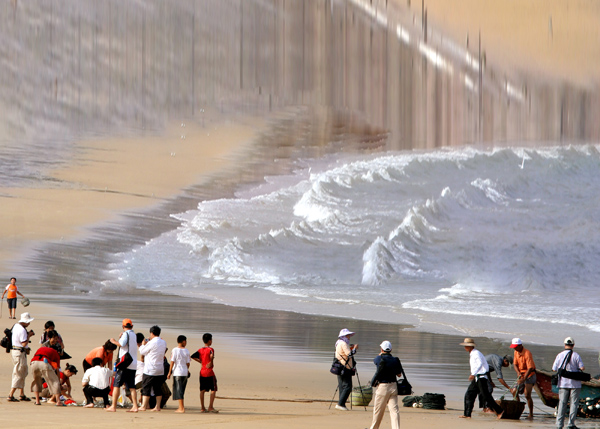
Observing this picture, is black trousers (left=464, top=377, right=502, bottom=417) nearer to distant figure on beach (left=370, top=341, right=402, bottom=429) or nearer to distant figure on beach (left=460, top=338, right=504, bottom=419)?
distant figure on beach (left=460, top=338, right=504, bottom=419)

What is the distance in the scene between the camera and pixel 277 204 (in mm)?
59969

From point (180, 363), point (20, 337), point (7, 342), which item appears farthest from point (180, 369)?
point (7, 342)

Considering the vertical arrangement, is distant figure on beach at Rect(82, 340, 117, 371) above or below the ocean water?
below

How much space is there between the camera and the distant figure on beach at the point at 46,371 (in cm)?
1177

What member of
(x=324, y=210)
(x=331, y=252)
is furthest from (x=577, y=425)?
(x=324, y=210)

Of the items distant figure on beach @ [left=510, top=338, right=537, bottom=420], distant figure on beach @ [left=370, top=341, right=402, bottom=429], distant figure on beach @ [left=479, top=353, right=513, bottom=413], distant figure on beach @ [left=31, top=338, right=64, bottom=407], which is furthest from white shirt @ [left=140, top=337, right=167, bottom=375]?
distant figure on beach @ [left=510, top=338, right=537, bottom=420]

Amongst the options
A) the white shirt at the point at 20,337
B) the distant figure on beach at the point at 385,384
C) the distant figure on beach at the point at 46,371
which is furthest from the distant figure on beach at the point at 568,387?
the white shirt at the point at 20,337

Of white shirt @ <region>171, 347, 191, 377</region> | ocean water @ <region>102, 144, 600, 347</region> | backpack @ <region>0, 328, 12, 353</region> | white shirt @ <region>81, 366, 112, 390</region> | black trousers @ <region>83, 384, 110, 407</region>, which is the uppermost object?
ocean water @ <region>102, 144, 600, 347</region>

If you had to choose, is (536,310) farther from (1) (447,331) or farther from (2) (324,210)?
(2) (324,210)

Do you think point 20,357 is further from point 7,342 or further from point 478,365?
point 478,365

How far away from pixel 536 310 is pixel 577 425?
18.1 metres

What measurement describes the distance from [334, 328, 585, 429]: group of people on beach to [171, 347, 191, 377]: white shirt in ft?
6.04

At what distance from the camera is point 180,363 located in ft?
38.7

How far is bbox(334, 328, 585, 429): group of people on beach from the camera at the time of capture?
10.5 meters
